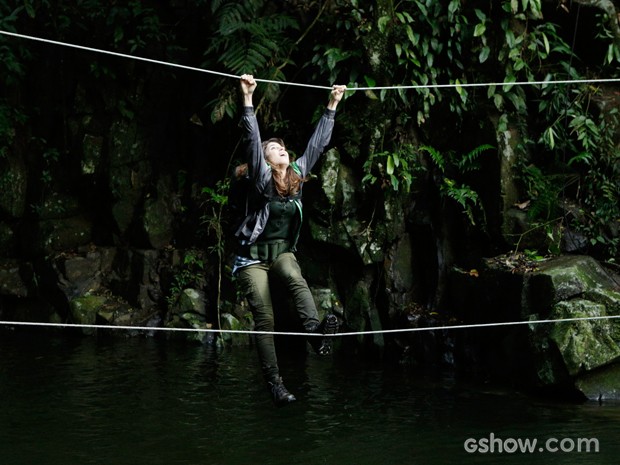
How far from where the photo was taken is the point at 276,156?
4.89 metres

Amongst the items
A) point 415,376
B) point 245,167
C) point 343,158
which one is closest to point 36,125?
point 343,158

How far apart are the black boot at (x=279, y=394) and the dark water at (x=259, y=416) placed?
1.08m

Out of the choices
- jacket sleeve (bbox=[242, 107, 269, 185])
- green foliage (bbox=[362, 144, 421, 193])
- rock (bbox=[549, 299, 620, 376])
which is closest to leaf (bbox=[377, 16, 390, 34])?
green foliage (bbox=[362, 144, 421, 193])

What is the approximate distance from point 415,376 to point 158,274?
12.8 feet

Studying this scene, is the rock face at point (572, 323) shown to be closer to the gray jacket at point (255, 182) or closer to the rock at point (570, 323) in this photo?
the rock at point (570, 323)

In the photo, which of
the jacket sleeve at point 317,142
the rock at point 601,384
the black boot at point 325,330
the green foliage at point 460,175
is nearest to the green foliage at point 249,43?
the green foliage at point 460,175

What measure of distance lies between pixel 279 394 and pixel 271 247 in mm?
896

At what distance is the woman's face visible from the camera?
489cm

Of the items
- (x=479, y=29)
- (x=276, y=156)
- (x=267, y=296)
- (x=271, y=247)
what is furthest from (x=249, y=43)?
(x=267, y=296)

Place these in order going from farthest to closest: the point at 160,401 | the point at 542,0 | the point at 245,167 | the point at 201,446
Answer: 1. the point at 542,0
2. the point at 160,401
3. the point at 201,446
4. the point at 245,167

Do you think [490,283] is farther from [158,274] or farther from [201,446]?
[158,274]

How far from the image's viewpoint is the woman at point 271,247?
4.79m

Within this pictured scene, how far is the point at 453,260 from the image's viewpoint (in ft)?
28.7

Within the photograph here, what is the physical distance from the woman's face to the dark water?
222 cm
